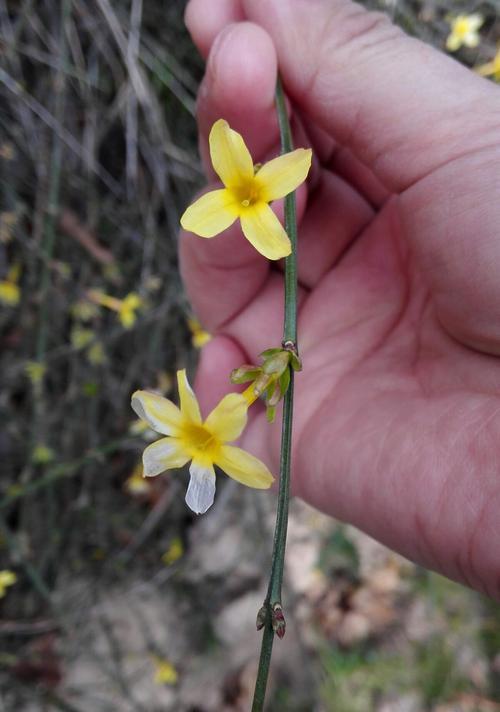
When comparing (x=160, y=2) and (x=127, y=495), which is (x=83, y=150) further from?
(x=127, y=495)

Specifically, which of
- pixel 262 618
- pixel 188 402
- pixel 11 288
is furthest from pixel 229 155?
pixel 11 288

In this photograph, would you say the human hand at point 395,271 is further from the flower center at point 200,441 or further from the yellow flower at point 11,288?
the yellow flower at point 11,288

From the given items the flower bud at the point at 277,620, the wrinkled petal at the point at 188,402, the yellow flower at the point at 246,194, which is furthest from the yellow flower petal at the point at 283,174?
the flower bud at the point at 277,620

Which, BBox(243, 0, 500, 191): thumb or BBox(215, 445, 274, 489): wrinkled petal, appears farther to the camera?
BBox(243, 0, 500, 191): thumb

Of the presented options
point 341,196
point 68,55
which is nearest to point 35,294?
point 68,55

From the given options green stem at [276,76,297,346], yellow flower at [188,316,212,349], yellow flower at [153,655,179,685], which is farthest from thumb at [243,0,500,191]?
yellow flower at [153,655,179,685]

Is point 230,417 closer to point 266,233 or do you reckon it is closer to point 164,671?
point 266,233

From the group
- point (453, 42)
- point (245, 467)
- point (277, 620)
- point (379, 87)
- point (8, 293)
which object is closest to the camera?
point (277, 620)

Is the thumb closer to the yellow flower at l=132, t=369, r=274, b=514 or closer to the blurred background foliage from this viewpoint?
the yellow flower at l=132, t=369, r=274, b=514
